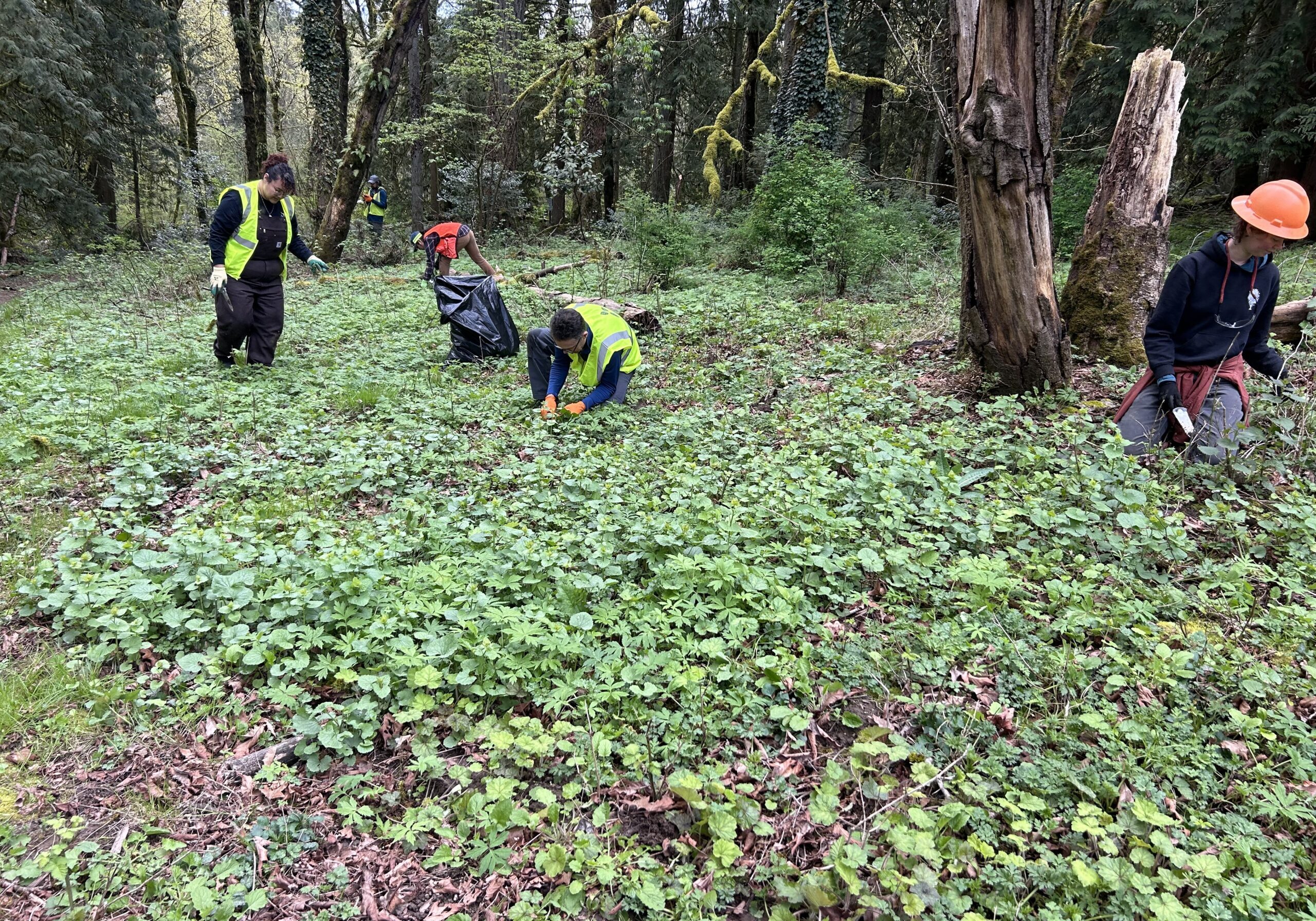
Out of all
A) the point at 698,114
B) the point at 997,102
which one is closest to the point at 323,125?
the point at 698,114

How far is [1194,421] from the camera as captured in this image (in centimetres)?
421

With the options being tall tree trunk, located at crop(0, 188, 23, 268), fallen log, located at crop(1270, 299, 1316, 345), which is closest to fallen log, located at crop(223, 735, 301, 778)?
fallen log, located at crop(1270, 299, 1316, 345)

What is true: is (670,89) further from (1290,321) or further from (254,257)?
(1290,321)

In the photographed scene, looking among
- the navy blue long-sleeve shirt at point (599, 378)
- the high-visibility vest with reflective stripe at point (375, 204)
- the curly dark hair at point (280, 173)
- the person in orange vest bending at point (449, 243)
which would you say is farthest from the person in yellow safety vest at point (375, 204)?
the navy blue long-sleeve shirt at point (599, 378)

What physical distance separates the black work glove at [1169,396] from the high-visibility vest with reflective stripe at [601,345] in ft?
12.0

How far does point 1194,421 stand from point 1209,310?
0.67m

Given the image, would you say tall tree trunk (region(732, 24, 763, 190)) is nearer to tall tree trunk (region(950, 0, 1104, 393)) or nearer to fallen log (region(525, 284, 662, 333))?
fallen log (region(525, 284, 662, 333))

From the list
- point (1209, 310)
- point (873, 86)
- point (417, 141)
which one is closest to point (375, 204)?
point (417, 141)

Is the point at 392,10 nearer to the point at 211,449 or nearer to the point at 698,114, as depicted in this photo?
the point at 211,449

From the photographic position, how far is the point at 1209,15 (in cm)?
1116

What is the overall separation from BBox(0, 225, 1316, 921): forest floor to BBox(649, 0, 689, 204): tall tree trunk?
1435 centimetres

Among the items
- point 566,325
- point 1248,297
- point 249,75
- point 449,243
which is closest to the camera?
point 1248,297

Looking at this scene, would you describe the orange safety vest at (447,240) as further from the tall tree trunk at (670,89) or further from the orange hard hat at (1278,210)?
the tall tree trunk at (670,89)

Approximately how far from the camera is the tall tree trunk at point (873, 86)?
1697 cm
